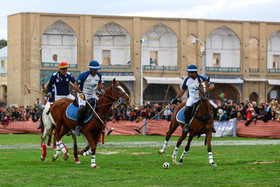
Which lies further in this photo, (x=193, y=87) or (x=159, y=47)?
(x=159, y=47)

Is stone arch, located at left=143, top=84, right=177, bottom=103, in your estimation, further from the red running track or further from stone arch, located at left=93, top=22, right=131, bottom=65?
the red running track

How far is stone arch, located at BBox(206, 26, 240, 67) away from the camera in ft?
218

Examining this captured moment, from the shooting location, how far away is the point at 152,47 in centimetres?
6581

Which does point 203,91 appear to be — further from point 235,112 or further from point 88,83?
point 235,112

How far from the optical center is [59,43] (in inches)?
2486

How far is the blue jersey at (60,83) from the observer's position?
16.1 m

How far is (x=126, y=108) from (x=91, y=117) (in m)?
30.3

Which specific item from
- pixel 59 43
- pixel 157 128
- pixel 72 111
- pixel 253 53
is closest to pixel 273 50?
pixel 253 53

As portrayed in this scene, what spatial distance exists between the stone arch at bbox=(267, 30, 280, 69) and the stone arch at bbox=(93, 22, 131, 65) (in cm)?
1748

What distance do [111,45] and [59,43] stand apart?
19.7ft

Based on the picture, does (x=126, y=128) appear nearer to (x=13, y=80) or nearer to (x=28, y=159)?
(x=28, y=159)

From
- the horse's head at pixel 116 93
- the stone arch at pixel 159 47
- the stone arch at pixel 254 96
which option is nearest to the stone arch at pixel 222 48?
the stone arch at pixel 254 96

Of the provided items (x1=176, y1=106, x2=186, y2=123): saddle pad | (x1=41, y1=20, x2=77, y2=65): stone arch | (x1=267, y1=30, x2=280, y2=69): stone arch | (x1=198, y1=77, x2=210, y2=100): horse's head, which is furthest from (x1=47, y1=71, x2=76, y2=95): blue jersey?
(x1=267, y1=30, x2=280, y2=69): stone arch

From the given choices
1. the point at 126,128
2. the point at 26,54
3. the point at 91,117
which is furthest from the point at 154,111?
the point at 91,117
